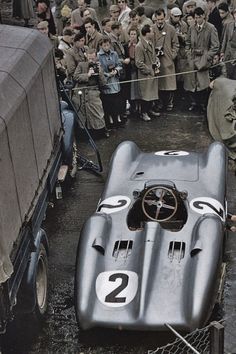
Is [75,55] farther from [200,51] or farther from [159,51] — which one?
[200,51]

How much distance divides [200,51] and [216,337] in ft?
31.3

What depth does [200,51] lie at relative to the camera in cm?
1327

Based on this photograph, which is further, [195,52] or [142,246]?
[195,52]

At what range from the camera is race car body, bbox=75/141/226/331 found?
687 cm

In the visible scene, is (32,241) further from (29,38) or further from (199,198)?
(29,38)

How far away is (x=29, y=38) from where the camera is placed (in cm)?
917

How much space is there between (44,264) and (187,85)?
21.9ft

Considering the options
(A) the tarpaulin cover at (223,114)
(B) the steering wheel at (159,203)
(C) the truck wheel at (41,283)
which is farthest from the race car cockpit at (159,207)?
(A) the tarpaulin cover at (223,114)

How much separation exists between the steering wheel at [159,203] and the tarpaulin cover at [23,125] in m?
1.25

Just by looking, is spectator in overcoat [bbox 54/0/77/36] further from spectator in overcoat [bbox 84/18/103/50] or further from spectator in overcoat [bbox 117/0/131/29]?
spectator in overcoat [bbox 84/18/103/50]

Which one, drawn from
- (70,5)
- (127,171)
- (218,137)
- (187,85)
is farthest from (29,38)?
(70,5)

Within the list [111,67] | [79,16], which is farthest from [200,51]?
[79,16]

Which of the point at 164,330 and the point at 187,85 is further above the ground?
the point at 164,330

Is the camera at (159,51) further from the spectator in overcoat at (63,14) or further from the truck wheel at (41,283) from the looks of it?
the truck wheel at (41,283)
